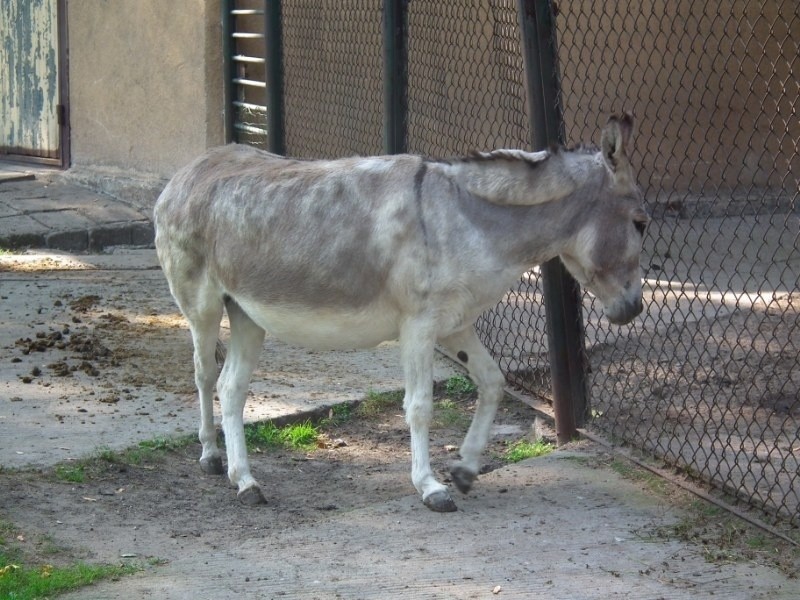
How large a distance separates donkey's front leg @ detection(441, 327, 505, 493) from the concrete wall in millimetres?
6181

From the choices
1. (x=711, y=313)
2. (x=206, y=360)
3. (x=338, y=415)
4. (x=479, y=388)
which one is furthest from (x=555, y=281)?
(x=711, y=313)

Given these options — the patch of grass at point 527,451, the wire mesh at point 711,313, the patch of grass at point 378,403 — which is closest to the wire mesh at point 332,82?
the wire mesh at point 711,313

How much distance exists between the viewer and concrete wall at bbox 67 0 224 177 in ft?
35.8

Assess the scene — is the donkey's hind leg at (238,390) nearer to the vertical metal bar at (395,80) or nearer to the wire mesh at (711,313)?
the wire mesh at (711,313)

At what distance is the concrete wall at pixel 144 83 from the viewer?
1092 cm

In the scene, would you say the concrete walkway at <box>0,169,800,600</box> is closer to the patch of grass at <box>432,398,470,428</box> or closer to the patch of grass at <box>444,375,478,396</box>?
the patch of grass at <box>444,375,478,396</box>

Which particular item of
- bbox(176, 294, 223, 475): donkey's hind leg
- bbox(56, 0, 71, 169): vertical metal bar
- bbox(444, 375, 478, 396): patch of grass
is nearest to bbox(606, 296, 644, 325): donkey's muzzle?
bbox(176, 294, 223, 475): donkey's hind leg

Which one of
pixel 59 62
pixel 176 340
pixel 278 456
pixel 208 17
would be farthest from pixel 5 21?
pixel 278 456

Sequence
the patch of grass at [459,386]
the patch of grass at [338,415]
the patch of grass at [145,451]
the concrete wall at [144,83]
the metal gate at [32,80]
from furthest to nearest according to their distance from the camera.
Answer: the metal gate at [32,80] < the concrete wall at [144,83] < the patch of grass at [459,386] < the patch of grass at [338,415] < the patch of grass at [145,451]

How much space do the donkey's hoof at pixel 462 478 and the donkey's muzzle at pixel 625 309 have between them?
925 millimetres

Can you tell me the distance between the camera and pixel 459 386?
7027mm

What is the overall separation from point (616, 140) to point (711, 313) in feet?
11.6

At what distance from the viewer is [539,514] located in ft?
16.2

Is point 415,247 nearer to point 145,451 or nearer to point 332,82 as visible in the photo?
point 145,451
